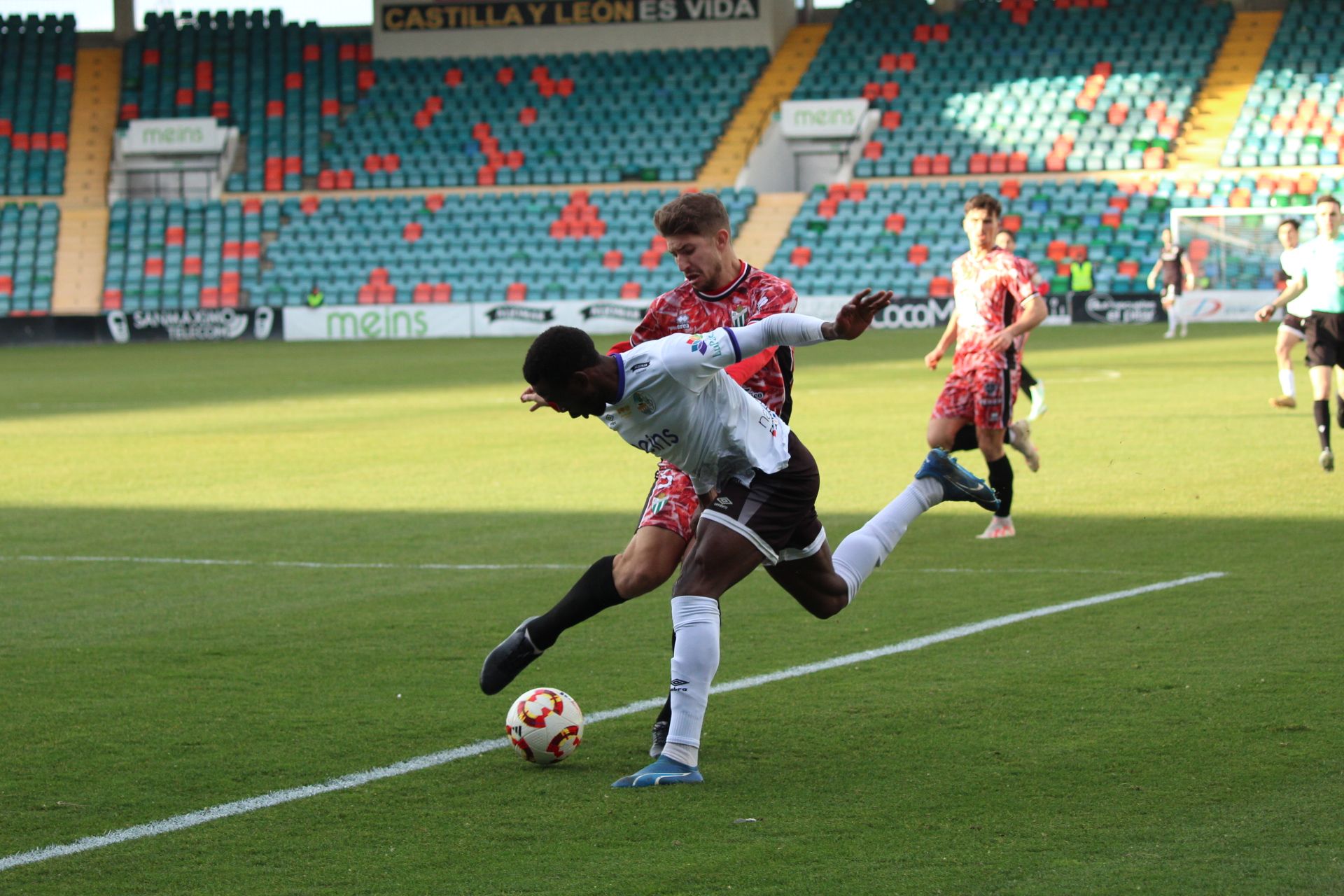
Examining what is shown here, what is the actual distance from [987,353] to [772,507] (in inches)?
195

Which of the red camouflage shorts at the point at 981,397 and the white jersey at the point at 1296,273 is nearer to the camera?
the red camouflage shorts at the point at 981,397

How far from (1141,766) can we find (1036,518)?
5826 mm

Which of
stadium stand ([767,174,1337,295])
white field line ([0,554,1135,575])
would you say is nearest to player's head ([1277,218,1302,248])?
white field line ([0,554,1135,575])

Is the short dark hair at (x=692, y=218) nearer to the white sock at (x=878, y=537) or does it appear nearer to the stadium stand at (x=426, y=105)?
the white sock at (x=878, y=537)

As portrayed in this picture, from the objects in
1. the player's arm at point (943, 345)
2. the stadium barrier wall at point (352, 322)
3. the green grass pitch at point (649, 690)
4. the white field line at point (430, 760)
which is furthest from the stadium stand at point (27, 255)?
the white field line at point (430, 760)

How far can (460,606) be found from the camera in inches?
318

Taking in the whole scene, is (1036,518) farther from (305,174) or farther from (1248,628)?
(305,174)

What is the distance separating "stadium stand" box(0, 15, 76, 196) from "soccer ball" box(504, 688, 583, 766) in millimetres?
42909

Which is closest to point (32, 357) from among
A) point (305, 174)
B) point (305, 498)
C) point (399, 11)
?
point (305, 174)

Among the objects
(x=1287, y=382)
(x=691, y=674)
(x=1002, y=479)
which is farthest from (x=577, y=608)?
(x=1287, y=382)

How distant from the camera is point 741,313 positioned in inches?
220

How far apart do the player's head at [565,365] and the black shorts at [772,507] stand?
1.88 feet

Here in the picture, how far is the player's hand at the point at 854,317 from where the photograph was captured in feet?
15.8

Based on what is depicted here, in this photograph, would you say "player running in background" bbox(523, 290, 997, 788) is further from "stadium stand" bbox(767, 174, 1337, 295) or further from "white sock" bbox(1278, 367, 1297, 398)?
"stadium stand" bbox(767, 174, 1337, 295)
